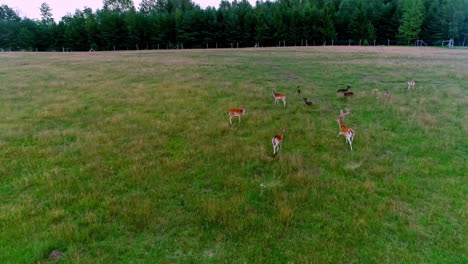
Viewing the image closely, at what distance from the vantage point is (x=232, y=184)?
6.28 meters

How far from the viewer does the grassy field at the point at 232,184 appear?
4410mm

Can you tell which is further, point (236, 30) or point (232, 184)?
point (236, 30)

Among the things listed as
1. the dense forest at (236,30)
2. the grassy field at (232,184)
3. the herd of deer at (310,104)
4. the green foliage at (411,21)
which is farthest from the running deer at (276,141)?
the green foliage at (411,21)

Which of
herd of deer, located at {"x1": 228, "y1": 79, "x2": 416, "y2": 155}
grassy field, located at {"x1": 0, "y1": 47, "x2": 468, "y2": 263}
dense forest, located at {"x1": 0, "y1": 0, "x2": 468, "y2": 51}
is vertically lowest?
grassy field, located at {"x1": 0, "y1": 47, "x2": 468, "y2": 263}

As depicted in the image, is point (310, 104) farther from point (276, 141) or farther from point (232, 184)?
point (232, 184)

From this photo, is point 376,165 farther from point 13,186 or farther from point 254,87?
point 254,87

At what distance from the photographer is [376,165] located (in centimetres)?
711

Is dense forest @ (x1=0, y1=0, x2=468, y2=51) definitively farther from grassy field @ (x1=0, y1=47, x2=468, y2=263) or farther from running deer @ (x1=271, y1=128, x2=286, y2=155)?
running deer @ (x1=271, y1=128, x2=286, y2=155)

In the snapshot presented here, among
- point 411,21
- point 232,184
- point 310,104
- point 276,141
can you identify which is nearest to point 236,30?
point 411,21

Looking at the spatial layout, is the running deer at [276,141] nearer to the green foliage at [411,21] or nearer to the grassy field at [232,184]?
the grassy field at [232,184]

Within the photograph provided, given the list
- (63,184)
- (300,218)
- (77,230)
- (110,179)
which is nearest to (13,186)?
(63,184)

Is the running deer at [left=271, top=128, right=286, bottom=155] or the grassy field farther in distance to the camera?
the running deer at [left=271, top=128, right=286, bottom=155]

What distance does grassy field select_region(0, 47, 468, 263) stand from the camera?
4410 mm

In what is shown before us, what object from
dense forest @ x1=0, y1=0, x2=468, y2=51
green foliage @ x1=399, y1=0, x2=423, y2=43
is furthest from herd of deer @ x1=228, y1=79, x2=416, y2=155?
green foliage @ x1=399, y1=0, x2=423, y2=43
